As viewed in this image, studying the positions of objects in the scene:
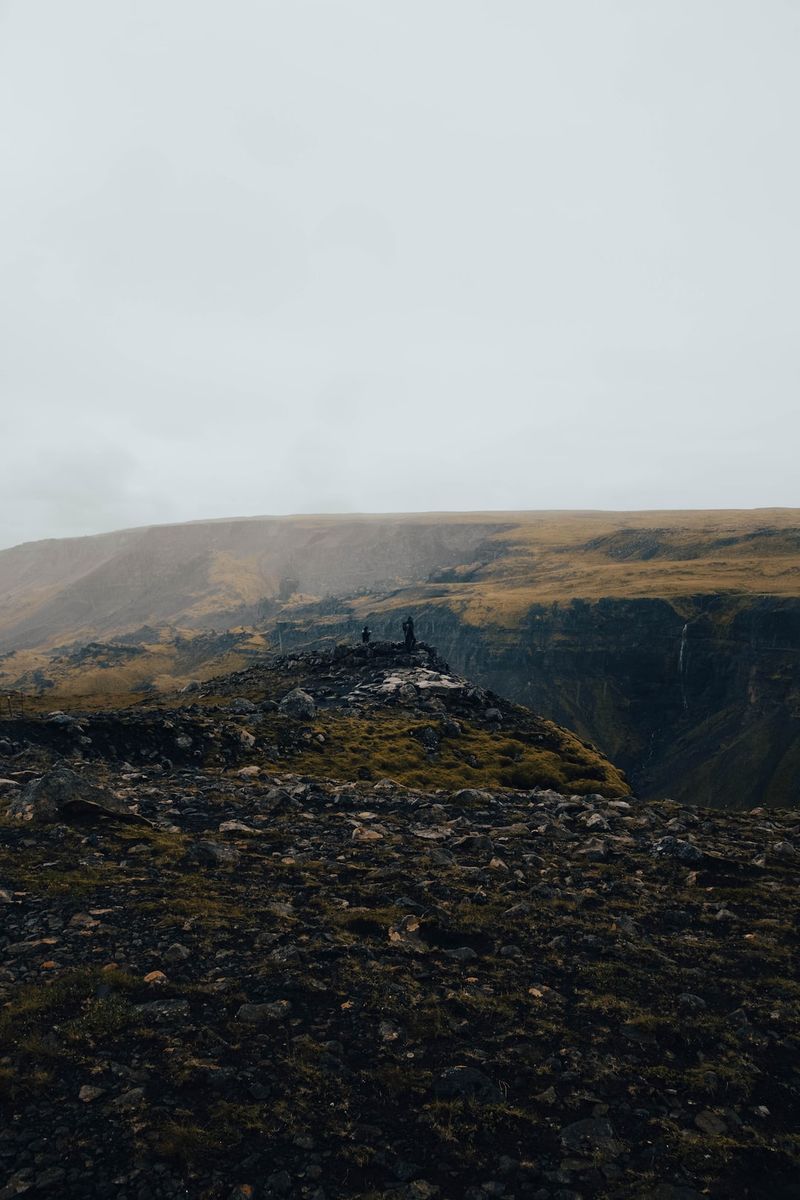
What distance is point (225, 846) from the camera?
20609 mm

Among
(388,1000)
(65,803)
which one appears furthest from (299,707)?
(388,1000)

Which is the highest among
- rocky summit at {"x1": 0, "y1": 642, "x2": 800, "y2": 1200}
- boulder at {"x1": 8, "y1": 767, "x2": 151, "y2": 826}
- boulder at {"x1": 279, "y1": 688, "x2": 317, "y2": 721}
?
boulder at {"x1": 8, "y1": 767, "x2": 151, "y2": 826}

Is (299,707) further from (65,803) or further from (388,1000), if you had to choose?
(388,1000)

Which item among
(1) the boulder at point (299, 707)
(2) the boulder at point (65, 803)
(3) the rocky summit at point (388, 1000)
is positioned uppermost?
(2) the boulder at point (65, 803)

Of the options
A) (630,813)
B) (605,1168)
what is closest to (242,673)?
(630,813)

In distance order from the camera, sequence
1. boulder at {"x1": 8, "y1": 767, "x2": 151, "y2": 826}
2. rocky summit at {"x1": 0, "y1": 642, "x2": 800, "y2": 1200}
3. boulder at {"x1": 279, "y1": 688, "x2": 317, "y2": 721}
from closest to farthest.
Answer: rocky summit at {"x1": 0, "y1": 642, "x2": 800, "y2": 1200} < boulder at {"x1": 8, "y1": 767, "x2": 151, "y2": 826} < boulder at {"x1": 279, "y1": 688, "x2": 317, "y2": 721}

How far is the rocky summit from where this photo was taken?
8.88 m

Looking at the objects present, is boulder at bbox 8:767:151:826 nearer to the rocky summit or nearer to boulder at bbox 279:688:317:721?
the rocky summit

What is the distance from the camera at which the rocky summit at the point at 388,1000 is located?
8.88 m

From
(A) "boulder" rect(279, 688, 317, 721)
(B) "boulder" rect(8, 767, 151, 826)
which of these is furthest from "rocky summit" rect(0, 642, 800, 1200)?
(A) "boulder" rect(279, 688, 317, 721)

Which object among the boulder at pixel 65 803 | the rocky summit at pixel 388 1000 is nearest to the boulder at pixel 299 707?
the rocky summit at pixel 388 1000

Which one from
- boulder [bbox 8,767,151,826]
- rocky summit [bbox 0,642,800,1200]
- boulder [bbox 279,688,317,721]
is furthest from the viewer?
boulder [bbox 279,688,317,721]

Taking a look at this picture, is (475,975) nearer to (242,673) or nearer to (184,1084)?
(184,1084)

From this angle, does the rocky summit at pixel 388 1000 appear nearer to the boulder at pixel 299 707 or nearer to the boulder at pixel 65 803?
the boulder at pixel 65 803
